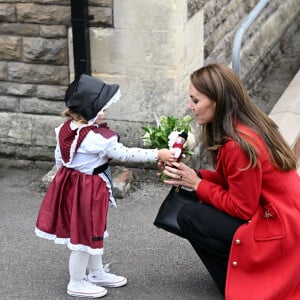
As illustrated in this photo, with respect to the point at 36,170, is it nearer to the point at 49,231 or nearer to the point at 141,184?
the point at 141,184

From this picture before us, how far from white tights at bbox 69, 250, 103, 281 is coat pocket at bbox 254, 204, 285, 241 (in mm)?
997

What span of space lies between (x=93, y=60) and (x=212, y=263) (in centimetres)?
244

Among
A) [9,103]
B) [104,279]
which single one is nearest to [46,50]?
[9,103]

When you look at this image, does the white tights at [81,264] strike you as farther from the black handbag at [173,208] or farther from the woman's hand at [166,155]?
the woman's hand at [166,155]

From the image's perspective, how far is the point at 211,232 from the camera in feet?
14.6

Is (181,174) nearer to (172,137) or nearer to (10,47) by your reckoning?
(172,137)

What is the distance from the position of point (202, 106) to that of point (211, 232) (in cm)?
66

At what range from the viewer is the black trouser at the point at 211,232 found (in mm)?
4422

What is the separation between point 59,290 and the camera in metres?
4.88

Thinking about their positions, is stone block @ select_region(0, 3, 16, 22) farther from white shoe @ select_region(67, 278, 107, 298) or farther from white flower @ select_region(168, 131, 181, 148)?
white shoe @ select_region(67, 278, 107, 298)

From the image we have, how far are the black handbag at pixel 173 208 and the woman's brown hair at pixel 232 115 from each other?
44 cm

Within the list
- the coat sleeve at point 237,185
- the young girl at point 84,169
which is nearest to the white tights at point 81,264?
the young girl at point 84,169

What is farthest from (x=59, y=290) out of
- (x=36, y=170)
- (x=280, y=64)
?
(x=280, y=64)

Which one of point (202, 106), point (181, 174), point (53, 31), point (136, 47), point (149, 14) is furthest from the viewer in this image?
point (53, 31)
